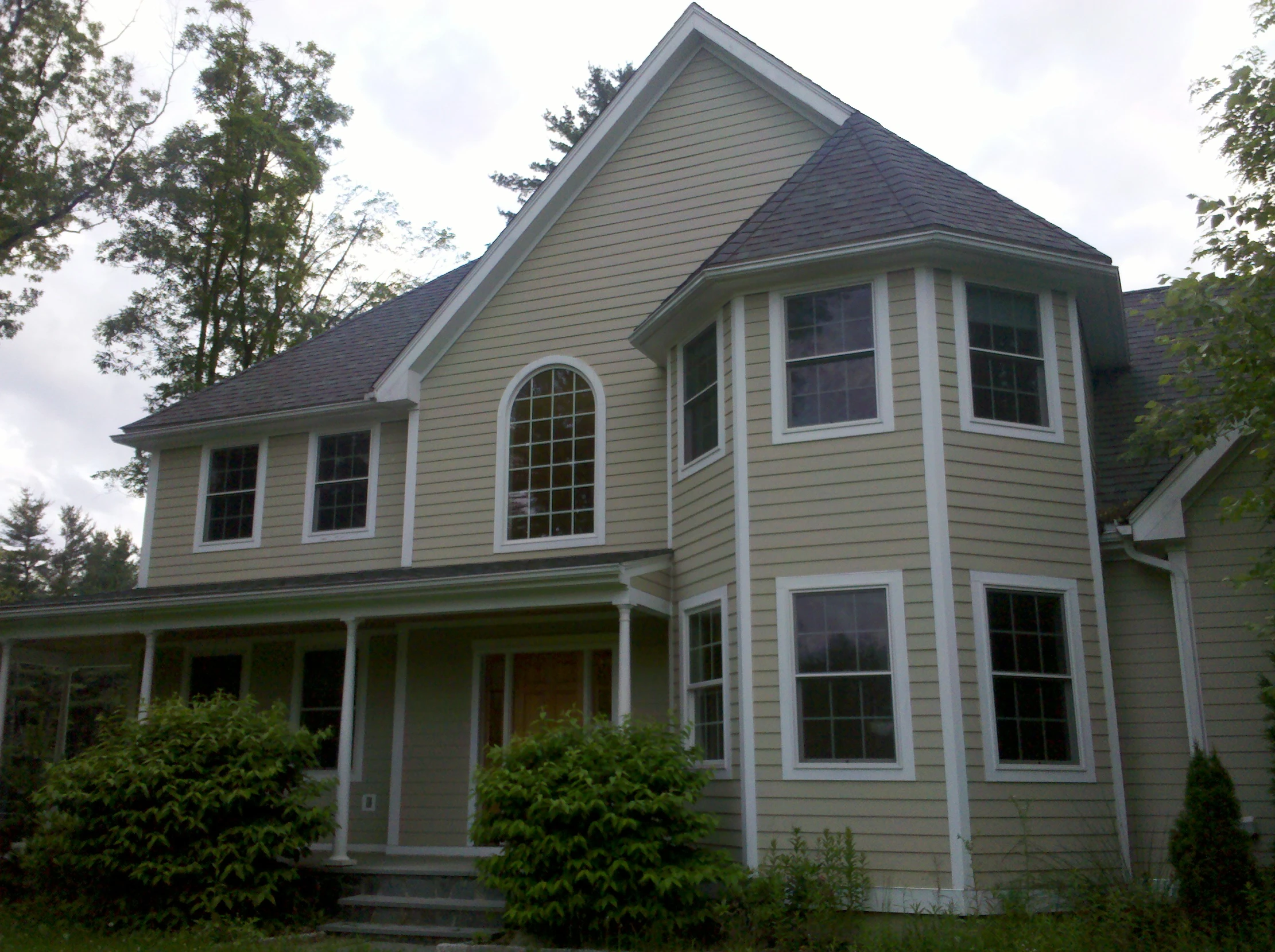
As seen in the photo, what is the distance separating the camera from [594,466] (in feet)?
41.9

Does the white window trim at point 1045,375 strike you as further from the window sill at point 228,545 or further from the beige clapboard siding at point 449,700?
the window sill at point 228,545

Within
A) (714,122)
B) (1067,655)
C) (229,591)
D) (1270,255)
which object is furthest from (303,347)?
(1270,255)

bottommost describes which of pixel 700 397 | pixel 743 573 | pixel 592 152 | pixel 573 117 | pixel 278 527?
pixel 743 573

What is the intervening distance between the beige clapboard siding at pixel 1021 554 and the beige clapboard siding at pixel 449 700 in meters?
3.62

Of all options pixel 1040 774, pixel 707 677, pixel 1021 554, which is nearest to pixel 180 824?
pixel 707 677

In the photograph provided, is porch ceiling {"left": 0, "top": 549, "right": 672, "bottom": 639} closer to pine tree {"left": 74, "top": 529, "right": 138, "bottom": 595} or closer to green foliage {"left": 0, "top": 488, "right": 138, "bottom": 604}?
pine tree {"left": 74, "top": 529, "right": 138, "bottom": 595}

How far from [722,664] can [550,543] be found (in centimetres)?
310

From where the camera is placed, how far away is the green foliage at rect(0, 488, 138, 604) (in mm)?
51250

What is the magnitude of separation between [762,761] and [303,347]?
10.3 meters

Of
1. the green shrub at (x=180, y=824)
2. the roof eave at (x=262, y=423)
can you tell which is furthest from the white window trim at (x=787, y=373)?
the green shrub at (x=180, y=824)

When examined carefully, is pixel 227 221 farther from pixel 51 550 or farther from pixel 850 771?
pixel 51 550

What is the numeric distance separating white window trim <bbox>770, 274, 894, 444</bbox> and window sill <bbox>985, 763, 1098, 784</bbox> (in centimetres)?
293

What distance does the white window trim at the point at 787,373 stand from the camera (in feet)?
32.5

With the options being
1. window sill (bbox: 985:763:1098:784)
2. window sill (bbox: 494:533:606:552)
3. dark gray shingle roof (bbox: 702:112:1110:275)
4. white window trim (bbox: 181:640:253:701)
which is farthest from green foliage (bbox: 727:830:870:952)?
white window trim (bbox: 181:640:253:701)
